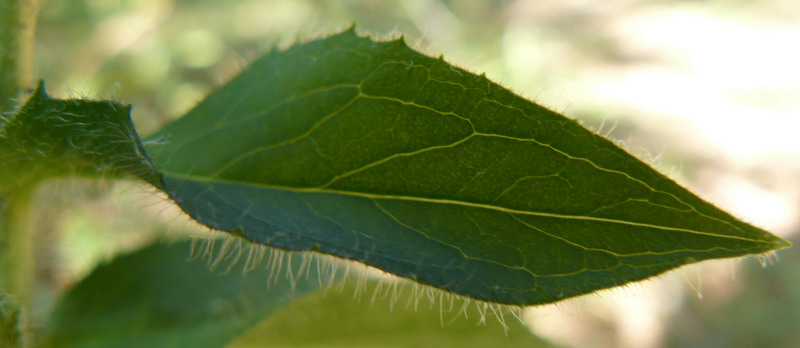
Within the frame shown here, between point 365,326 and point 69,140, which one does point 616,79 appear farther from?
point 69,140

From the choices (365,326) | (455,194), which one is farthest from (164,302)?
(455,194)

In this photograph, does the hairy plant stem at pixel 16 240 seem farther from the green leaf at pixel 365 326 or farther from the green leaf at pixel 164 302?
the green leaf at pixel 365 326

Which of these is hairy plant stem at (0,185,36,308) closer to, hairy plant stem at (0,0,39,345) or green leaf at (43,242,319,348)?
hairy plant stem at (0,0,39,345)

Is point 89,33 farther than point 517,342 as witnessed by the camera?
Yes

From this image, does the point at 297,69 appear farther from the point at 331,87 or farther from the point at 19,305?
the point at 19,305

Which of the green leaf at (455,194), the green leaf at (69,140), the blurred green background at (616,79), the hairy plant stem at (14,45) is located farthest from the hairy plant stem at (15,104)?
the blurred green background at (616,79)

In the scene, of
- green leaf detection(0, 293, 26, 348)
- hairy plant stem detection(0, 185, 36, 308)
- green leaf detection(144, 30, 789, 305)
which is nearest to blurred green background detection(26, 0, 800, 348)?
hairy plant stem detection(0, 185, 36, 308)

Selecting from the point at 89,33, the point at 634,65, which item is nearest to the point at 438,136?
the point at 89,33
